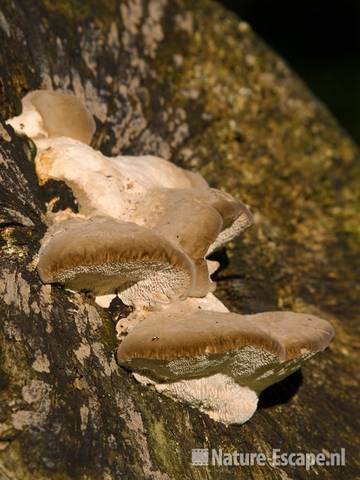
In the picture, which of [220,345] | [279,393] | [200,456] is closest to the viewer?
[220,345]

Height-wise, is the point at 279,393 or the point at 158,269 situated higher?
the point at 158,269

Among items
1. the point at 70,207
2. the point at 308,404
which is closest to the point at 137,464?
the point at 70,207

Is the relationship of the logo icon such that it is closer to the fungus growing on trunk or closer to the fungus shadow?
the fungus growing on trunk

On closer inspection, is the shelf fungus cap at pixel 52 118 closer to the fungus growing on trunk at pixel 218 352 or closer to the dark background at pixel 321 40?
the fungus growing on trunk at pixel 218 352

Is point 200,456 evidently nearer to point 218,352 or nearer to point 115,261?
point 218,352

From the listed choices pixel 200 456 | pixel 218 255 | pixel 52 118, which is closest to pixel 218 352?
pixel 200 456

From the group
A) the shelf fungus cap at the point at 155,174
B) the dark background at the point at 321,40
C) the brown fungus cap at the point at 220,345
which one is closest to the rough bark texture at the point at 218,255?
the brown fungus cap at the point at 220,345

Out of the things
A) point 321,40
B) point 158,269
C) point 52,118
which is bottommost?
point 321,40

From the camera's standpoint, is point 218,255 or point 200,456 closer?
point 200,456
